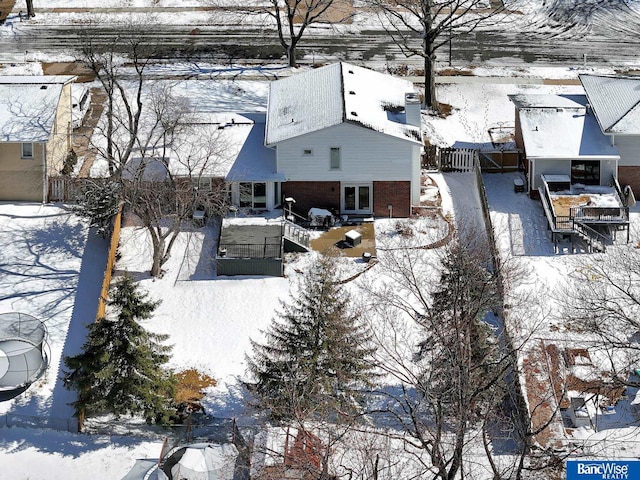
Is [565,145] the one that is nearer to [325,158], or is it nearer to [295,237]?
[325,158]

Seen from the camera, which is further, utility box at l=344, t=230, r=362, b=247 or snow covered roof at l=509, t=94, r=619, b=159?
snow covered roof at l=509, t=94, r=619, b=159

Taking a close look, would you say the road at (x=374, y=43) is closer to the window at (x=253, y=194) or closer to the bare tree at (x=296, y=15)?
the bare tree at (x=296, y=15)

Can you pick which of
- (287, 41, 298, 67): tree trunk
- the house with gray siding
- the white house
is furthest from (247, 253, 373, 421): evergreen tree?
(287, 41, 298, 67): tree trunk

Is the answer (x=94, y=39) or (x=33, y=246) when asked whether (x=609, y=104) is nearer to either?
(x=33, y=246)

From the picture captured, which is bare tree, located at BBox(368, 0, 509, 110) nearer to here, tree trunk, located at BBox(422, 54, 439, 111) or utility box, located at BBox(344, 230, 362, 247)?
tree trunk, located at BBox(422, 54, 439, 111)

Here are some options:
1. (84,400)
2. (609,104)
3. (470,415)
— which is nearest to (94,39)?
(609,104)

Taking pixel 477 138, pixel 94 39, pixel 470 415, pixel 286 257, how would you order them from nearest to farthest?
pixel 470 415
pixel 286 257
pixel 477 138
pixel 94 39

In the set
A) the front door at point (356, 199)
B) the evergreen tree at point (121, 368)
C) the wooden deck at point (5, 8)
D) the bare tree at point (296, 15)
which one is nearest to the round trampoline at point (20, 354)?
the evergreen tree at point (121, 368)
